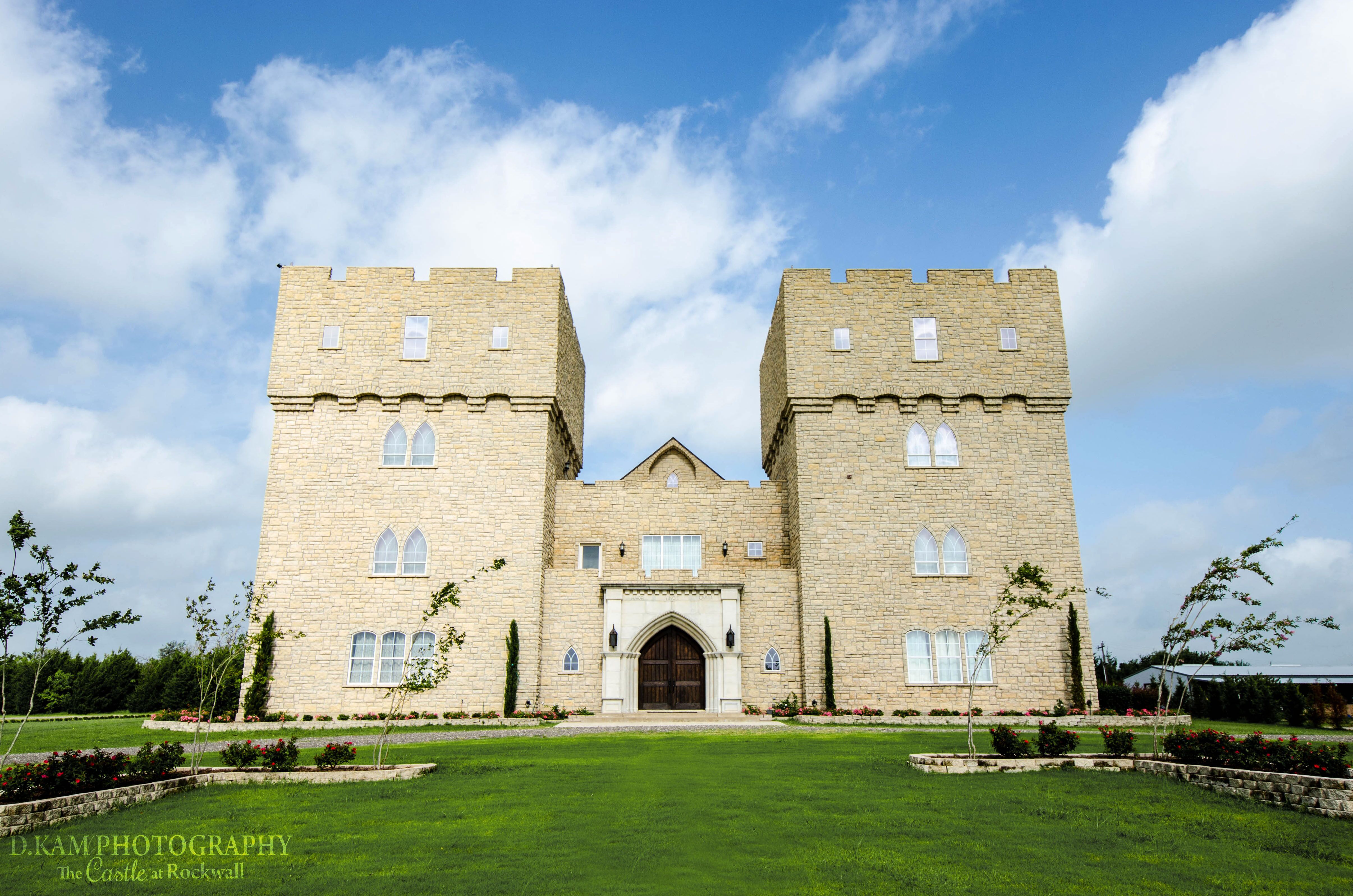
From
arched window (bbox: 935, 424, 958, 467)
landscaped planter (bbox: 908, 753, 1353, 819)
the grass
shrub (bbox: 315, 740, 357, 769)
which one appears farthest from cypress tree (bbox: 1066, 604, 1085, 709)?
shrub (bbox: 315, 740, 357, 769)

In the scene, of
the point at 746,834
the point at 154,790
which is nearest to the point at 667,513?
the point at 154,790

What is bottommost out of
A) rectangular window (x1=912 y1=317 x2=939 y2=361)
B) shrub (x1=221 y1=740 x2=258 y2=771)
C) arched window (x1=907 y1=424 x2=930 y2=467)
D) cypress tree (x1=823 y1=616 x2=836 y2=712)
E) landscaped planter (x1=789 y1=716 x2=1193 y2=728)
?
landscaped planter (x1=789 y1=716 x2=1193 y2=728)

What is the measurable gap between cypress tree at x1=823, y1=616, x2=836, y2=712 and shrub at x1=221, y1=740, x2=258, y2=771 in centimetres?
1415

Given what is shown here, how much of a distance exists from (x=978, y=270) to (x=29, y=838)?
24738 mm

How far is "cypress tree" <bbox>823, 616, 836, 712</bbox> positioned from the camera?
72.0 ft

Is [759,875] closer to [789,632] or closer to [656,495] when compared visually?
[789,632]

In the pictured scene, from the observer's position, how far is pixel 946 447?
24.1 m

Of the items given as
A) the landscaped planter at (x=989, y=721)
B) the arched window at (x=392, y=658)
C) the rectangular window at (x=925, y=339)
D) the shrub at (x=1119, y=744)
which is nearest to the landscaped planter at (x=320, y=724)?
the arched window at (x=392, y=658)

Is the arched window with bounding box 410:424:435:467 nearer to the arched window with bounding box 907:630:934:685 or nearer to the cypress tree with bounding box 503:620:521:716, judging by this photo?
the arched window with bounding box 907:630:934:685

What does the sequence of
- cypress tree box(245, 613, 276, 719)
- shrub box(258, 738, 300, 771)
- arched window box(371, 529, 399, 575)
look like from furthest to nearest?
arched window box(371, 529, 399, 575), cypress tree box(245, 613, 276, 719), shrub box(258, 738, 300, 771)

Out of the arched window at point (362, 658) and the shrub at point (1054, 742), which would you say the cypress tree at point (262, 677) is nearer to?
the arched window at point (362, 658)

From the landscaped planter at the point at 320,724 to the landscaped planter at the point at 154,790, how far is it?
839 cm

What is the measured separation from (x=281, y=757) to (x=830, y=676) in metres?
14.2

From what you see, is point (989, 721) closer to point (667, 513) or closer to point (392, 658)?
point (667, 513)
